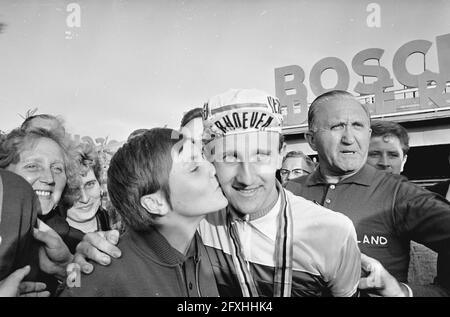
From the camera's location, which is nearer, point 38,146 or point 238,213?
point 238,213

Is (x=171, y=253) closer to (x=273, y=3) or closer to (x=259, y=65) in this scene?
(x=259, y=65)

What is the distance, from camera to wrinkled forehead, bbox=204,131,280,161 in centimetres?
165

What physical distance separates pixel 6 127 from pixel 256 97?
→ 41.9 inches

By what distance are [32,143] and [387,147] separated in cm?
140

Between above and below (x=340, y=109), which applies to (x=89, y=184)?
below

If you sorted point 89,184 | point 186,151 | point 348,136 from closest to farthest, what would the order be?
1. point 186,151
2. point 348,136
3. point 89,184

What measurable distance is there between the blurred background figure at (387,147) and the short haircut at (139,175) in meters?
0.78

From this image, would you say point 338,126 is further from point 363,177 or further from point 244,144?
point 244,144

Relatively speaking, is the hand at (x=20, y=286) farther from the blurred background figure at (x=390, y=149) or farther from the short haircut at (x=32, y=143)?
the blurred background figure at (x=390, y=149)

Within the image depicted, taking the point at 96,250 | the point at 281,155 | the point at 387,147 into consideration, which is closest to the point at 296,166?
the point at 281,155

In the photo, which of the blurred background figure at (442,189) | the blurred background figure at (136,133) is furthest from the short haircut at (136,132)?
the blurred background figure at (442,189)

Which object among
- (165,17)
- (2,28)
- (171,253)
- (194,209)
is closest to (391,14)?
(165,17)

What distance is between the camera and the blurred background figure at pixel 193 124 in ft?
5.75

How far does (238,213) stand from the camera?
5.63 feet
